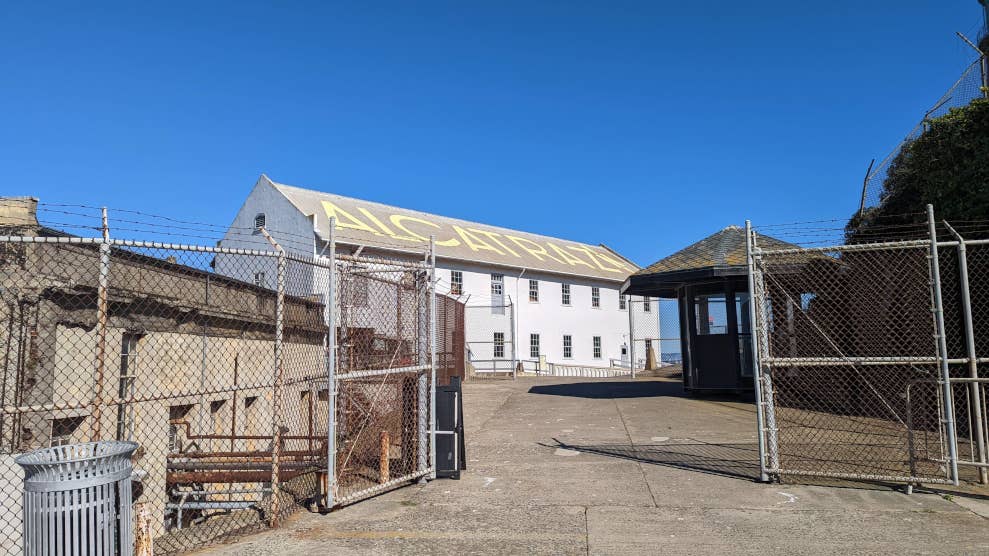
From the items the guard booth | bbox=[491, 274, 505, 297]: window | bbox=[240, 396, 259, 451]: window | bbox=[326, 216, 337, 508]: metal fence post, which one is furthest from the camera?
bbox=[491, 274, 505, 297]: window

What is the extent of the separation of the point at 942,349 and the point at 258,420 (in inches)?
473

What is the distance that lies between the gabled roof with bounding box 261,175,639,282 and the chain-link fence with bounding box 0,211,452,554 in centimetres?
1230

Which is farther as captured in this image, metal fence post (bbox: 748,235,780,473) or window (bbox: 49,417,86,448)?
window (bbox: 49,417,86,448)

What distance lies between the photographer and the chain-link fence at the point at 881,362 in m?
6.88

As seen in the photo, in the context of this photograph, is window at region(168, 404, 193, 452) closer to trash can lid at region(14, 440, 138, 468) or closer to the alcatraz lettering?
trash can lid at region(14, 440, 138, 468)

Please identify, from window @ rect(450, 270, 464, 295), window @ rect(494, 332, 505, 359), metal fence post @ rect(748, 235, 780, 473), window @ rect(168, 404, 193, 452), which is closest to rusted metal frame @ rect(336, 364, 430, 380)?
metal fence post @ rect(748, 235, 780, 473)

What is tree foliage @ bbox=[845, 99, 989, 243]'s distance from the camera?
11609mm

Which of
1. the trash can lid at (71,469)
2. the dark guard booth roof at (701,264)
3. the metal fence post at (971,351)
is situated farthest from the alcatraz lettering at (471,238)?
the trash can lid at (71,469)

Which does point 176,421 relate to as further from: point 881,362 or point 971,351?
point 971,351

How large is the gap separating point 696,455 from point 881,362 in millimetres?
2921

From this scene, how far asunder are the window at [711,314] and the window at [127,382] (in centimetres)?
1172

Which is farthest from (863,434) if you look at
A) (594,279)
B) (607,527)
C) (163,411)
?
(594,279)

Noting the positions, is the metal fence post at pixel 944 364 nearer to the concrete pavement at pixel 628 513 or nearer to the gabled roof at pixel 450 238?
the concrete pavement at pixel 628 513

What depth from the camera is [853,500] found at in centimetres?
655
